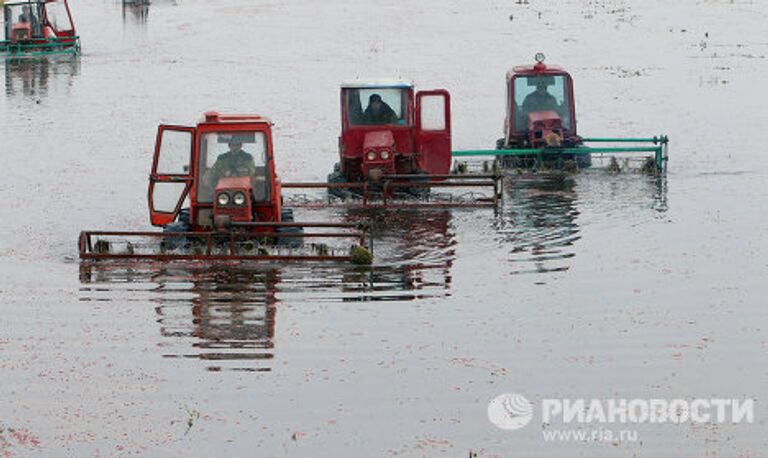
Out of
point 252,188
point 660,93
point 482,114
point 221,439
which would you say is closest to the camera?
point 221,439

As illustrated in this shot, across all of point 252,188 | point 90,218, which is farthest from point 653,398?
point 90,218

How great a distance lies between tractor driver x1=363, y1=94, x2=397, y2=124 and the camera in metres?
26.0

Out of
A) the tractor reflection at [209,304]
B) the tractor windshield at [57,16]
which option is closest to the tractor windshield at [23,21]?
the tractor windshield at [57,16]

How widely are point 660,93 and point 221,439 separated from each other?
2966 centimetres

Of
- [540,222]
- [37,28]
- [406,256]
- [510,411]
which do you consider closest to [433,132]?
[540,222]

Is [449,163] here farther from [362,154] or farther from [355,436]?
[355,436]

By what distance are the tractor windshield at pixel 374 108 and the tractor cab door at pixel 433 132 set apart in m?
0.37

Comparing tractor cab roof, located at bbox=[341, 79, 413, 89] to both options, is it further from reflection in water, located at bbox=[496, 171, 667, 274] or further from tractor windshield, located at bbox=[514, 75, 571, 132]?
tractor windshield, located at bbox=[514, 75, 571, 132]

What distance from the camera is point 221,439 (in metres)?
13.6

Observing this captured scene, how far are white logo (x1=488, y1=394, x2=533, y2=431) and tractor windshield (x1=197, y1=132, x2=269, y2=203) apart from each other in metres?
7.41

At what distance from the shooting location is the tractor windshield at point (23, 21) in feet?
170

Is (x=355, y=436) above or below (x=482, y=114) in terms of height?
below

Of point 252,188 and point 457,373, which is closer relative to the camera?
point 457,373

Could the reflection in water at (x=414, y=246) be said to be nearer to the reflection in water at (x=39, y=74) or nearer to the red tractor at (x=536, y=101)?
the red tractor at (x=536, y=101)
